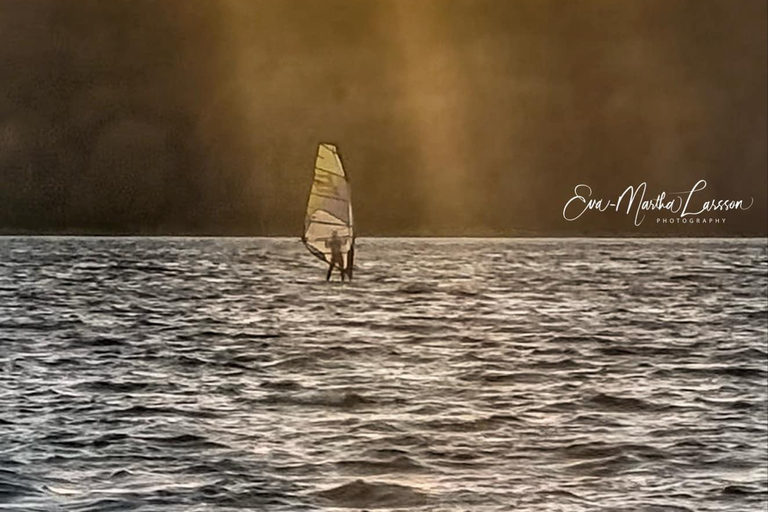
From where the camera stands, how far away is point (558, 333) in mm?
1490

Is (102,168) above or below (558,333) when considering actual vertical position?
above

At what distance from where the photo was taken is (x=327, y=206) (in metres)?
1.46

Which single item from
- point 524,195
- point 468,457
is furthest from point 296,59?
point 468,457

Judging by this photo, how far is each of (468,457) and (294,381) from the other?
12.8 inches

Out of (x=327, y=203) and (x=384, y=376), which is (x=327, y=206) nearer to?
(x=327, y=203)

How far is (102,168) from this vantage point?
1449mm

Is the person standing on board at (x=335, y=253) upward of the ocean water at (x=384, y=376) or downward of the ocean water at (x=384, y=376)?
upward

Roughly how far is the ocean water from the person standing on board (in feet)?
0.08

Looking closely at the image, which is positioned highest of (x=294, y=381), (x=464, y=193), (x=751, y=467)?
(x=464, y=193)

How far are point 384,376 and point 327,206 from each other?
31cm

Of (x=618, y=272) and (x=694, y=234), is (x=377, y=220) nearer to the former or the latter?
(x=618, y=272)

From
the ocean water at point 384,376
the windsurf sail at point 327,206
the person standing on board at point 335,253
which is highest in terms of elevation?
the windsurf sail at point 327,206

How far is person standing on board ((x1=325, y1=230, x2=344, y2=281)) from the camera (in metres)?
1.46

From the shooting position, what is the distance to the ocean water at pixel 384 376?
1434 mm
